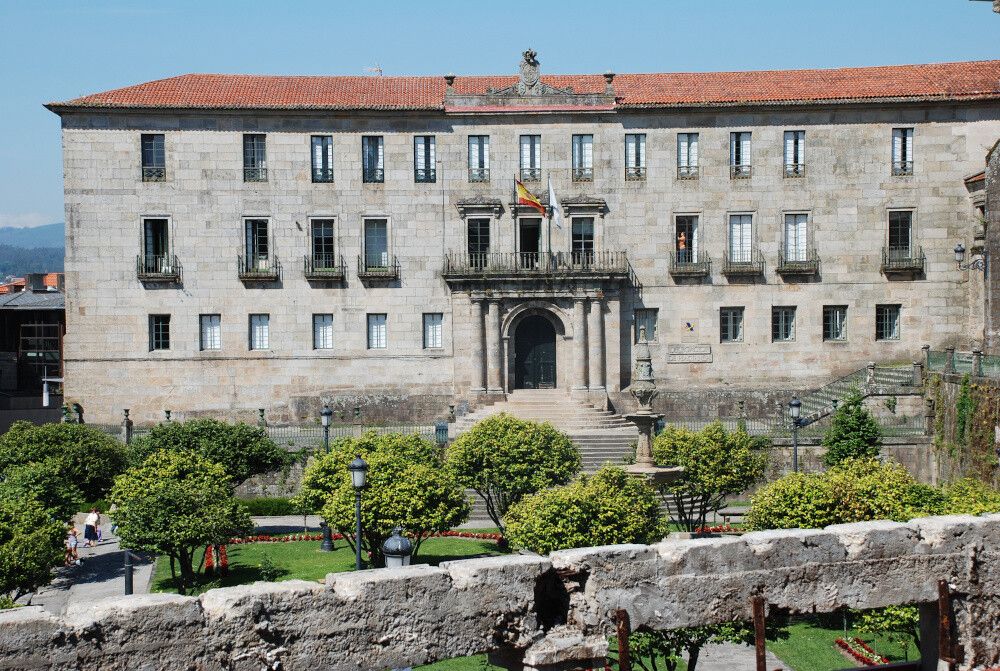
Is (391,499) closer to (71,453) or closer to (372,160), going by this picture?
(71,453)

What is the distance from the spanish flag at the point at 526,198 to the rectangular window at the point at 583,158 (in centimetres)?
187

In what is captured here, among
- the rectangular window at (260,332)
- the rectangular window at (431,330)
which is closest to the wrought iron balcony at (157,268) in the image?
the rectangular window at (260,332)

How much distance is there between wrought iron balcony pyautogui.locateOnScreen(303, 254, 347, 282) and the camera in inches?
1730

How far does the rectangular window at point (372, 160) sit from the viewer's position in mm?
44125

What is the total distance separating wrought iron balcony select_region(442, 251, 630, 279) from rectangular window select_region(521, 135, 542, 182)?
2.87m

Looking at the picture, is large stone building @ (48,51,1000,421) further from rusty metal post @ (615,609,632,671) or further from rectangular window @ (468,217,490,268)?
rusty metal post @ (615,609,632,671)

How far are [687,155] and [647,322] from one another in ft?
20.7

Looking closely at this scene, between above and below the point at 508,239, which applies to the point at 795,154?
above

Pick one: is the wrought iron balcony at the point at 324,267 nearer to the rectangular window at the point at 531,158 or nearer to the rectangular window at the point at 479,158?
the rectangular window at the point at 479,158

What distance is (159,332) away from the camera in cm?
4403

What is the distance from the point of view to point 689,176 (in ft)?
146

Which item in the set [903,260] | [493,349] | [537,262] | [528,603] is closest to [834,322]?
[903,260]

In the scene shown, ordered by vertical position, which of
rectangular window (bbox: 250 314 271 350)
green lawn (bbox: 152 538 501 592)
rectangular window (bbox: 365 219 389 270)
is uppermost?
rectangular window (bbox: 365 219 389 270)

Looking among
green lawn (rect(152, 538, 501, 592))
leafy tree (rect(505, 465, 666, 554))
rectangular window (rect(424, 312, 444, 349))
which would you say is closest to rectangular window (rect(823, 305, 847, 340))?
rectangular window (rect(424, 312, 444, 349))
